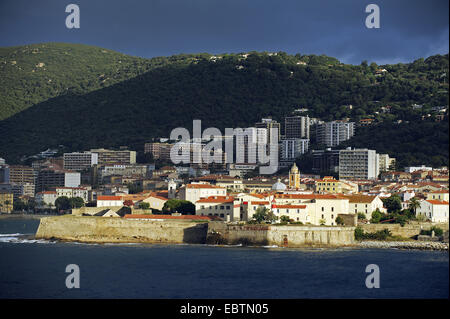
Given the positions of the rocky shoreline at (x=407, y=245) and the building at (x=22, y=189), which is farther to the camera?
the building at (x=22, y=189)

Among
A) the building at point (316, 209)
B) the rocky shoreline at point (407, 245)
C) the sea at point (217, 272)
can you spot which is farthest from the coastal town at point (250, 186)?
the sea at point (217, 272)

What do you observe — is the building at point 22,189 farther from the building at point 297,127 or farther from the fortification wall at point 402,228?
the fortification wall at point 402,228

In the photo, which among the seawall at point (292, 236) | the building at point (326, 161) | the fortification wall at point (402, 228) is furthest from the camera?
the building at point (326, 161)

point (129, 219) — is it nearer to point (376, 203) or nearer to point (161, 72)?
point (376, 203)

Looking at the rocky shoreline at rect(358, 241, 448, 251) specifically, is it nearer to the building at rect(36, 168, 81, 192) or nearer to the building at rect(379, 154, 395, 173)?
the building at rect(379, 154, 395, 173)

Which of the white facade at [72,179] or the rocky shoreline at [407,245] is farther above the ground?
the white facade at [72,179]

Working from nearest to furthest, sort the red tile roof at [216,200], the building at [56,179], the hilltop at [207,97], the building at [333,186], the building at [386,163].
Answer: the red tile roof at [216,200] → the building at [333,186] → the building at [386,163] → the building at [56,179] → the hilltop at [207,97]
